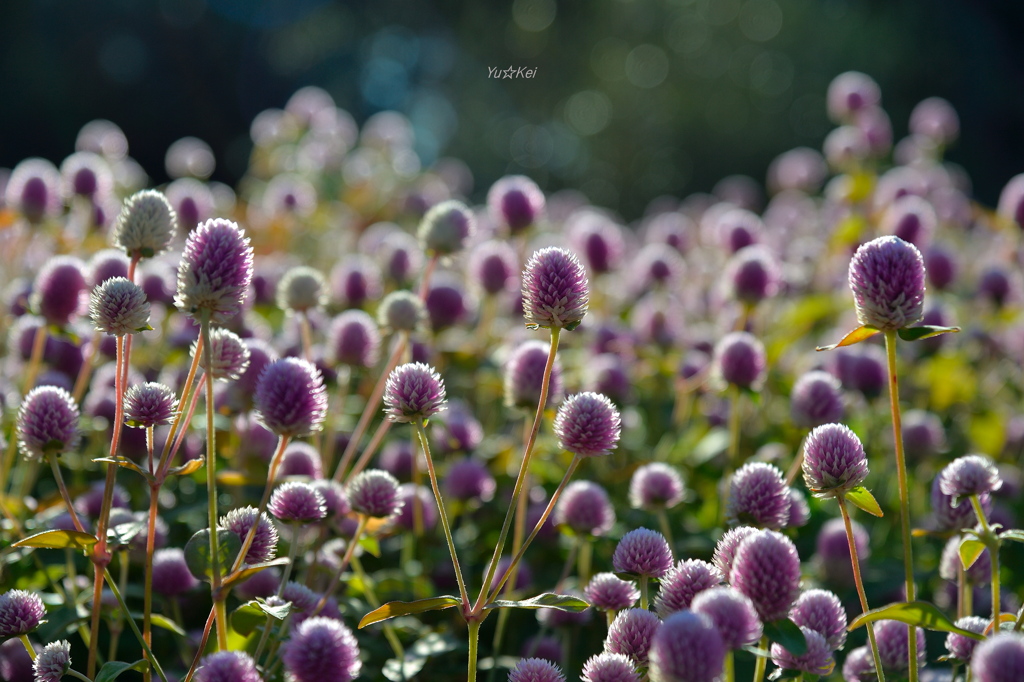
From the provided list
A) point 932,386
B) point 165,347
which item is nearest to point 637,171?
point 932,386

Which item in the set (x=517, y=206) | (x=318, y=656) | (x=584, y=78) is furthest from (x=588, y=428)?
(x=584, y=78)

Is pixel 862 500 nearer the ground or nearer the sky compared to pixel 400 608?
nearer the sky

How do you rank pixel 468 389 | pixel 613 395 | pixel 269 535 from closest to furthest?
1. pixel 269 535
2. pixel 613 395
3. pixel 468 389

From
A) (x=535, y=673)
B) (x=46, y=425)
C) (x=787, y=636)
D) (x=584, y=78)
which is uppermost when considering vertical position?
(x=584, y=78)

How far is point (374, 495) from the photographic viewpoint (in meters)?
1.69

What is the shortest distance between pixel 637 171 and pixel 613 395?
1211 centimetres

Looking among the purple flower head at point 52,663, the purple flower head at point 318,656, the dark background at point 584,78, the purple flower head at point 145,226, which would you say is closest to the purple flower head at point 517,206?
the purple flower head at point 145,226

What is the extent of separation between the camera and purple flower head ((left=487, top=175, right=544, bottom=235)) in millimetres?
2693

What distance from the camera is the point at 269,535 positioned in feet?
4.94

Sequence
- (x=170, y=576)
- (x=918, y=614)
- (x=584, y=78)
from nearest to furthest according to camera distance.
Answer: (x=918, y=614), (x=170, y=576), (x=584, y=78)

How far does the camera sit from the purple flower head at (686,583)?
4.33ft

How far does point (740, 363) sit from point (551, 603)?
1.11 meters

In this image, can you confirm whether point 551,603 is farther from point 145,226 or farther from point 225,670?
point 145,226

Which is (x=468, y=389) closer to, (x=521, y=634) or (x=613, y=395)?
(x=613, y=395)
